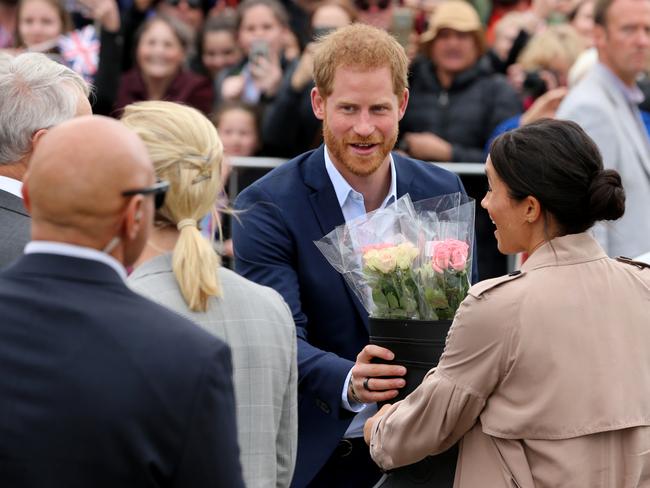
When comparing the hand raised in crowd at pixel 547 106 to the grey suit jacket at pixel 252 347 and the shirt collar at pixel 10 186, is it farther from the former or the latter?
the grey suit jacket at pixel 252 347

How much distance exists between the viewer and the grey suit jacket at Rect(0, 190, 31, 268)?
3.70 meters

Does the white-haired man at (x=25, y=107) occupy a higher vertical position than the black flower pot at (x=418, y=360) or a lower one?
higher

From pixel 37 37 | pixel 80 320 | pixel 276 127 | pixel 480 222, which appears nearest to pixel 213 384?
pixel 80 320

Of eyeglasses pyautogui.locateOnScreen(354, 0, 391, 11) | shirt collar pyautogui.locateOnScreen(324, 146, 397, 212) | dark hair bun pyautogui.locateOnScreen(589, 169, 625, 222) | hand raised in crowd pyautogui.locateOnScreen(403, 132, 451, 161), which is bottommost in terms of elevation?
hand raised in crowd pyautogui.locateOnScreen(403, 132, 451, 161)

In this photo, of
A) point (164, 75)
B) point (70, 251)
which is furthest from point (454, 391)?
point (164, 75)

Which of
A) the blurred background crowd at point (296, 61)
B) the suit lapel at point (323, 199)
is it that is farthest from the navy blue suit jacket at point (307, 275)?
the blurred background crowd at point (296, 61)

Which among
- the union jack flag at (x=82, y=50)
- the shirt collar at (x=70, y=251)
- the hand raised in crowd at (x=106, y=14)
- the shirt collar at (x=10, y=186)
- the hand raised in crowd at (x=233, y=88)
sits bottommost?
the hand raised in crowd at (x=233, y=88)

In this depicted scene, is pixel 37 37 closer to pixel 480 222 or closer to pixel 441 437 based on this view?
pixel 480 222

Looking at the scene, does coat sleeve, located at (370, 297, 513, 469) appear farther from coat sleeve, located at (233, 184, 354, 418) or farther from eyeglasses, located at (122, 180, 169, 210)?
eyeglasses, located at (122, 180, 169, 210)

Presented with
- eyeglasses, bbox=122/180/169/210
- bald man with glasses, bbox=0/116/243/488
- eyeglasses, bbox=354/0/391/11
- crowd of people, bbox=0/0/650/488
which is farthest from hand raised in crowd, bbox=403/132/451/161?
bald man with glasses, bbox=0/116/243/488

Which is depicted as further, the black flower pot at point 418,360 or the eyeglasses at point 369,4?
the eyeglasses at point 369,4

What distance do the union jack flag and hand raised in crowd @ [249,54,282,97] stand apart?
134 cm

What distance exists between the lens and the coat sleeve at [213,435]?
243 centimetres

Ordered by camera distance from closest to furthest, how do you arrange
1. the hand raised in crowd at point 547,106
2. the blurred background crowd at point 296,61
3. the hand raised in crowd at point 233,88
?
the hand raised in crowd at point 547,106
the blurred background crowd at point 296,61
the hand raised in crowd at point 233,88
